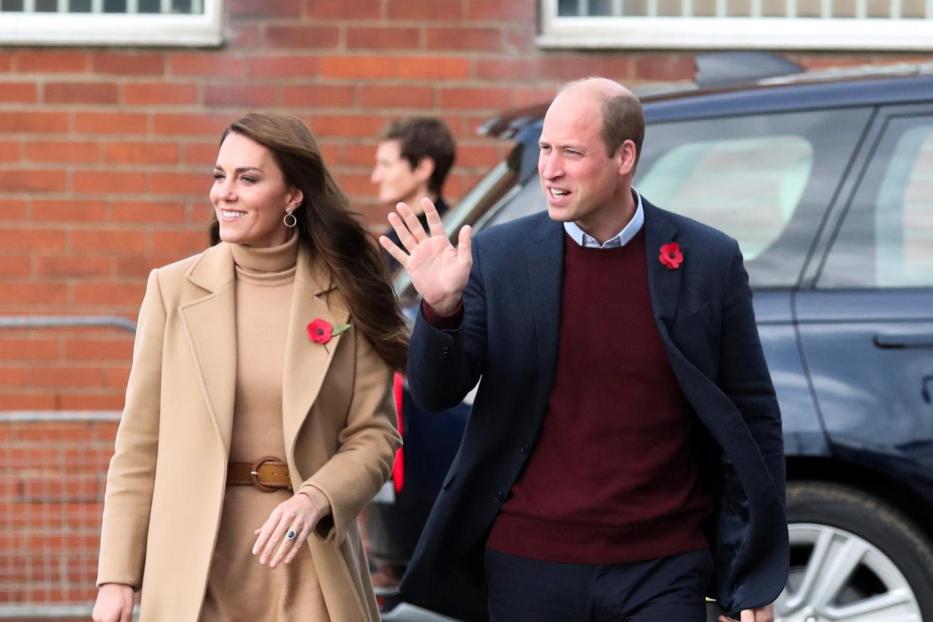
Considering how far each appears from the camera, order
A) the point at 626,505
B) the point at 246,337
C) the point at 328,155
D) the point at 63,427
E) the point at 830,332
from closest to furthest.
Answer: the point at 626,505 < the point at 246,337 < the point at 830,332 < the point at 63,427 < the point at 328,155

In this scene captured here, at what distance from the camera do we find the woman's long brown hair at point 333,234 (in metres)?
4.42

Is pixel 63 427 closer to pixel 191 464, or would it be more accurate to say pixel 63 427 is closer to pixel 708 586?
pixel 191 464

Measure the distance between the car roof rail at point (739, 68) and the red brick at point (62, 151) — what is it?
122 inches

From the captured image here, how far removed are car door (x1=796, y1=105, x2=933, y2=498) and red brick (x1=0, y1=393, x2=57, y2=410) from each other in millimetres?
4049

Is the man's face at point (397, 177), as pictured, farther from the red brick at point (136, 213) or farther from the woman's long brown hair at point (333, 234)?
the woman's long brown hair at point (333, 234)

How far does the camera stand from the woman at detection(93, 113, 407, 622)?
4.27m

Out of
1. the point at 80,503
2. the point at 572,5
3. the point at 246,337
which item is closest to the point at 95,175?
the point at 80,503

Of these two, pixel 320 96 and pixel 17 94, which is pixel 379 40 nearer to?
pixel 320 96

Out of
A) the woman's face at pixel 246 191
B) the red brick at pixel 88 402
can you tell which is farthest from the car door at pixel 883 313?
the red brick at pixel 88 402

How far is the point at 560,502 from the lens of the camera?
4.05 metres

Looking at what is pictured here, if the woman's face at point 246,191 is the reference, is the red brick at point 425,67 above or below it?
above

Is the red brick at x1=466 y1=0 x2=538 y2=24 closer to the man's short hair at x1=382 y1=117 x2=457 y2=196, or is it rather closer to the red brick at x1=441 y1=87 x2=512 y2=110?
the red brick at x1=441 y1=87 x2=512 y2=110

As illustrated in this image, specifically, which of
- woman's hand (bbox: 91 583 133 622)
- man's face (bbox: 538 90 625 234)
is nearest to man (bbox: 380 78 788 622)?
man's face (bbox: 538 90 625 234)

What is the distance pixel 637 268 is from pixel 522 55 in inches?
186
